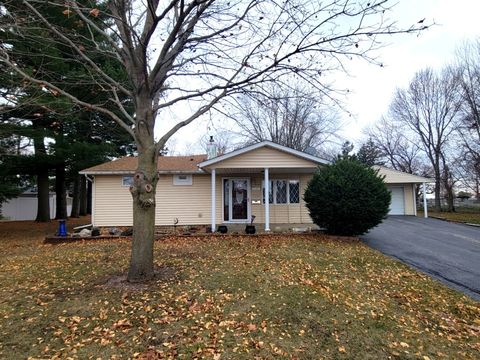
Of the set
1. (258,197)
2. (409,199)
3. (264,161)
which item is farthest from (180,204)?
(409,199)

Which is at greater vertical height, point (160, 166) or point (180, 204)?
point (160, 166)

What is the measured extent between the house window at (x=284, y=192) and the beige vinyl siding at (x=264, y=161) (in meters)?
2.09

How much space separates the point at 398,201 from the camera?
2258 cm

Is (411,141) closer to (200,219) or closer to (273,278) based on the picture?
(200,219)

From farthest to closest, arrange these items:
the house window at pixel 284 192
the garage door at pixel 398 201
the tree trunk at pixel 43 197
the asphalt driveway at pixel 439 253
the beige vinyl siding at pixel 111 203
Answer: the garage door at pixel 398 201 → the tree trunk at pixel 43 197 → the house window at pixel 284 192 → the beige vinyl siding at pixel 111 203 → the asphalt driveway at pixel 439 253

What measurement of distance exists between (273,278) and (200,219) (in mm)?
8504

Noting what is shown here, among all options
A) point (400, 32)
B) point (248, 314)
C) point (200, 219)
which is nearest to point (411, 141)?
point (200, 219)

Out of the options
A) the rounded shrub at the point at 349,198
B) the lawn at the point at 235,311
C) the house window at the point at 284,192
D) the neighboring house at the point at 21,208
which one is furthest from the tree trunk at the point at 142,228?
the neighboring house at the point at 21,208

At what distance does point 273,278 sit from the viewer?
5.83 m

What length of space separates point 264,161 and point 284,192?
2664 millimetres

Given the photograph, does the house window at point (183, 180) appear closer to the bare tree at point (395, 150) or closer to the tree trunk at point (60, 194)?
the tree trunk at point (60, 194)

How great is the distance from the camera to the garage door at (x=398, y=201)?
2242cm

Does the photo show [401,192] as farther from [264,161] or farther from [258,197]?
[264,161]

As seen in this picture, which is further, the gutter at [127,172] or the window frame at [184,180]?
the window frame at [184,180]
